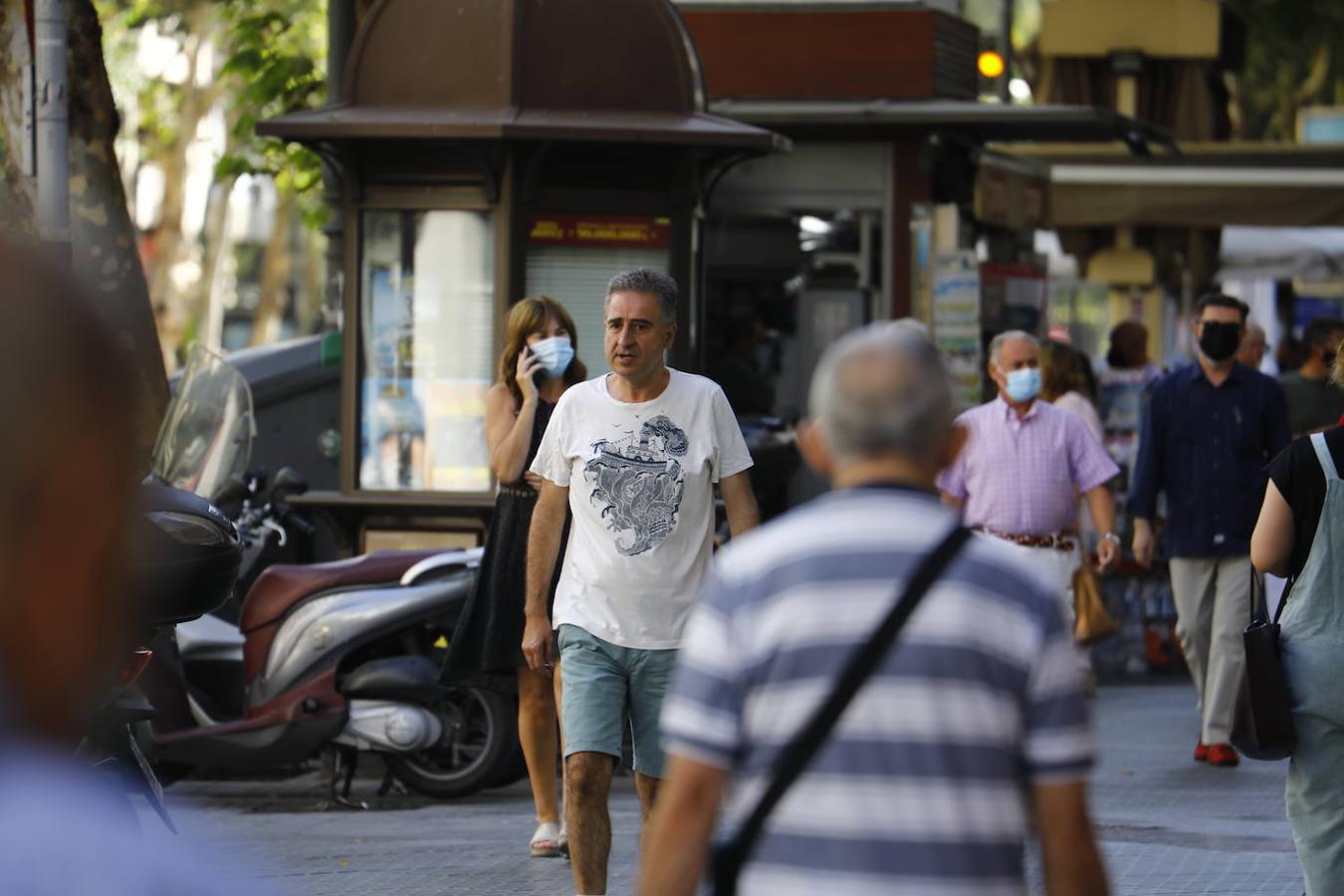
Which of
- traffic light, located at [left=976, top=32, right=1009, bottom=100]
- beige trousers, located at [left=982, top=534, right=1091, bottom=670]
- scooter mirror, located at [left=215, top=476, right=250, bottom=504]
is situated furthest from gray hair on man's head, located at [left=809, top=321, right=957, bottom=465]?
traffic light, located at [left=976, top=32, right=1009, bottom=100]

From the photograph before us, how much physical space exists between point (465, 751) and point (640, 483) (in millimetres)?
3351

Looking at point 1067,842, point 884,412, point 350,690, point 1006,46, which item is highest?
point 1006,46

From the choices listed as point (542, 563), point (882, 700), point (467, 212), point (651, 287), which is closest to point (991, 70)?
point (467, 212)

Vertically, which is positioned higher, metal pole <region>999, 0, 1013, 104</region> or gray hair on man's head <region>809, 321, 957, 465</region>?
metal pole <region>999, 0, 1013, 104</region>

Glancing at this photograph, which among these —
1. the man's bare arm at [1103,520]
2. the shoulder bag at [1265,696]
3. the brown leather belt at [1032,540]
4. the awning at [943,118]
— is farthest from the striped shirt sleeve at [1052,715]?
the awning at [943,118]

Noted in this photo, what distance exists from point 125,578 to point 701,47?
1541 centimetres

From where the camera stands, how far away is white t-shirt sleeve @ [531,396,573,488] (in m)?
6.32

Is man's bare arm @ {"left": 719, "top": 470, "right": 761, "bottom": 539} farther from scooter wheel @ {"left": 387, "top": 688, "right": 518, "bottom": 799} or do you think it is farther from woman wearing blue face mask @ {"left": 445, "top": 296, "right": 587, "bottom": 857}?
scooter wheel @ {"left": 387, "top": 688, "right": 518, "bottom": 799}

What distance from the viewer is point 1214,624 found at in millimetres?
10547

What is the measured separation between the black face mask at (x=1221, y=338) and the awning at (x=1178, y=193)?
25.1ft

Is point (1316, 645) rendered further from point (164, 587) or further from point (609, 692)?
point (164, 587)

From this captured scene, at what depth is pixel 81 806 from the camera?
1495 mm

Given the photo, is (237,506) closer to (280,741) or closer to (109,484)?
(280,741)

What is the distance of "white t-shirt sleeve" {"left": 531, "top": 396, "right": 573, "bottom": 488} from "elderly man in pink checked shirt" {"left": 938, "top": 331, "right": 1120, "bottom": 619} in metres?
3.05
